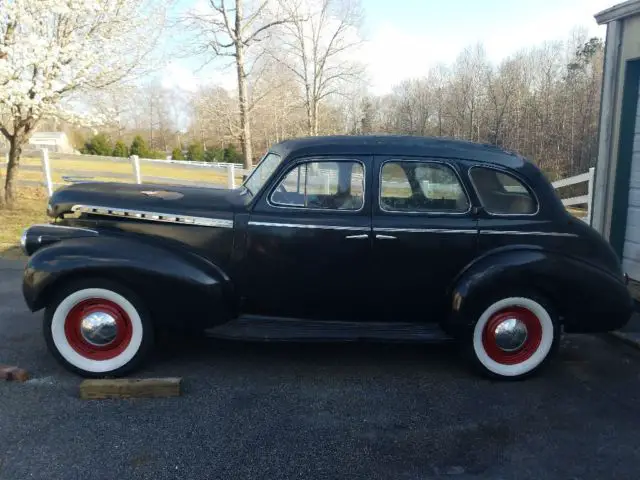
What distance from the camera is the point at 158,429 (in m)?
2.89

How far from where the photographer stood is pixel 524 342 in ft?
12.1

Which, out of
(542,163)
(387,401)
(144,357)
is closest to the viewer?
(387,401)

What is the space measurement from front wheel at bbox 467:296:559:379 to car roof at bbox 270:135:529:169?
42.6 inches

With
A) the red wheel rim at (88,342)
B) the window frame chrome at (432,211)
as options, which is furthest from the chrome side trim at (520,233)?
the red wheel rim at (88,342)

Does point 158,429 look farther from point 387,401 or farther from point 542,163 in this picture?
point 542,163

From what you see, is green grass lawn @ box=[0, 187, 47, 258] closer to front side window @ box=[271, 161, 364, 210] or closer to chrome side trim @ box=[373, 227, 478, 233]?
front side window @ box=[271, 161, 364, 210]

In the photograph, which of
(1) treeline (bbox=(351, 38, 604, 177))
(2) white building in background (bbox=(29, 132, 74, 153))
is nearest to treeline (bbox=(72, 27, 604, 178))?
(1) treeline (bbox=(351, 38, 604, 177))

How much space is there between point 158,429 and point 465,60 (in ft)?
94.0

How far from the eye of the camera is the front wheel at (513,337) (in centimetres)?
364

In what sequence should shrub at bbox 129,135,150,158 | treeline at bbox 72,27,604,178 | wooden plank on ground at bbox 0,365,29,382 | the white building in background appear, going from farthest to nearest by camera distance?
the white building in background
shrub at bbox 129,135,150,158
treeline at bbox 72,27,604,178
wooden plank on ground at bbox 0,365,29,382

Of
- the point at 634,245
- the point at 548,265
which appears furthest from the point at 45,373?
the point at 634,245

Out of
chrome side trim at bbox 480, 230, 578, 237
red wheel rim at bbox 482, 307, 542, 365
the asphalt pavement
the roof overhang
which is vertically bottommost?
the asphalt pavement

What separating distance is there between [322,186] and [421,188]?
0.75 metres

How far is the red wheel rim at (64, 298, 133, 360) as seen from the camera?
3551 mm
